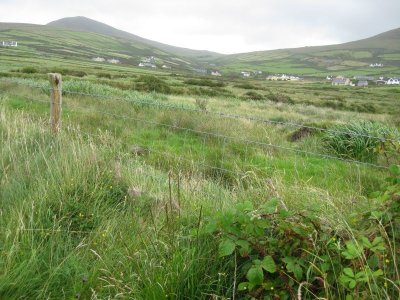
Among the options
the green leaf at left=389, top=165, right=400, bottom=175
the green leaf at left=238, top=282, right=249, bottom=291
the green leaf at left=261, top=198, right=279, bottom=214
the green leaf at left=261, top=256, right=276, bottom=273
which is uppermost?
the green leaf at left=389, top=165, right=400, bottom=175

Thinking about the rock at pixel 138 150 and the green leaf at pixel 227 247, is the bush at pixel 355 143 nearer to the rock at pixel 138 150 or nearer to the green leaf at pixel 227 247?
the rock at pixel 138 150

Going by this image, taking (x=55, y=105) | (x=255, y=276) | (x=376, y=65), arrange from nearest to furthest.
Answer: (x=255, y=276), (x=55, y=105), (x=376, y=65)

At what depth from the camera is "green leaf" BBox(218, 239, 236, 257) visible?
7.21ft

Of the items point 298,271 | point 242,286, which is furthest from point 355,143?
point 242,286

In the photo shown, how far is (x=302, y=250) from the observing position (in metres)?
2.33

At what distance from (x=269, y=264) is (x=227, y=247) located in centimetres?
25

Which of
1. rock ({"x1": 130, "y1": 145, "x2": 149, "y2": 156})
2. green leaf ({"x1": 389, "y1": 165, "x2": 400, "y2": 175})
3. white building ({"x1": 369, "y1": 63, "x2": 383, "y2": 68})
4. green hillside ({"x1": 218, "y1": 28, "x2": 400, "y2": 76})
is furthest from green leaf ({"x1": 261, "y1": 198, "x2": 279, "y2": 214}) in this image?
white building ({"x1": 369, "y1": 63, "x2": 383, "y2": 68})

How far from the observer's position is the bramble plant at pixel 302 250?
84.1 inches

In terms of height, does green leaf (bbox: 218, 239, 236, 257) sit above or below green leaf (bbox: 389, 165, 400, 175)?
below

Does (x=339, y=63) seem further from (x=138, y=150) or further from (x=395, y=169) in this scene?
(x=395, y=169)

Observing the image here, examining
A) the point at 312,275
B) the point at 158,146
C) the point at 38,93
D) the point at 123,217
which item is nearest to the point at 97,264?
the point at 123,217

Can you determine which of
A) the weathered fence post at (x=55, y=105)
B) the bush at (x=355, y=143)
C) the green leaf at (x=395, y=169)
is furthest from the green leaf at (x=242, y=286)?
the bush at (x=355, y=143)

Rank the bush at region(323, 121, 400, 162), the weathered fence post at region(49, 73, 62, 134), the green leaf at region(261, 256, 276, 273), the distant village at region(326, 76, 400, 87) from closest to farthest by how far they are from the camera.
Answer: the green leaf at region(261, 256, 276, 273), the weathered fence post at region(49, 73, 62, 134), the bush at region(323, 121, 400, 162), the distant village at region(326, 76, 400, 87)

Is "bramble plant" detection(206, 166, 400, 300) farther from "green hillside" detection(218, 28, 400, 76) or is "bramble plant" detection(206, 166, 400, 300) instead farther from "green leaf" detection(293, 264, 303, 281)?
"green hillside" detection(218, 28, 400, 76)
